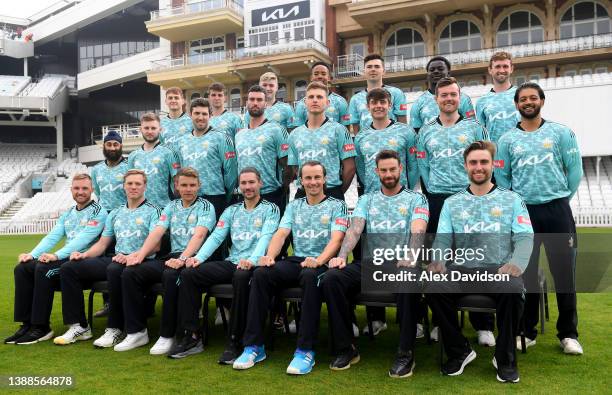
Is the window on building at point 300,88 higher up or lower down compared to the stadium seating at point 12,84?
lower down

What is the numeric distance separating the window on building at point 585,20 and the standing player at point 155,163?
24350 mm

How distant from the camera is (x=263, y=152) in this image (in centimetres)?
582

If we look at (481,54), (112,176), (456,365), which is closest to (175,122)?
(112,176)

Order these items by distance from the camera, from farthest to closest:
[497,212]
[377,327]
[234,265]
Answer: [377,327], [234,265], [497,212]

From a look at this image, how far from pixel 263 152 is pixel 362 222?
5.18 ft

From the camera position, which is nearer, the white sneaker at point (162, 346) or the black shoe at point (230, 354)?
the black shoe at point (230, 354)

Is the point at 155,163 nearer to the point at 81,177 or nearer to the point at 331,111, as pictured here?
the point at 81,177

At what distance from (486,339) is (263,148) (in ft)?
9.77

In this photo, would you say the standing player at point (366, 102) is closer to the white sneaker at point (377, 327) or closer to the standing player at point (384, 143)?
the standing player at point (384, 143)

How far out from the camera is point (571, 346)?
455 centimetres

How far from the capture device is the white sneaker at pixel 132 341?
198 inches

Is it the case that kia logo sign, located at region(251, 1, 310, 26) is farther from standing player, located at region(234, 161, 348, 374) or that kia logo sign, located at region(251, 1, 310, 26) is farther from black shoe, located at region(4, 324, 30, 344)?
black shoe, located at region(4, 324, 30, 344)

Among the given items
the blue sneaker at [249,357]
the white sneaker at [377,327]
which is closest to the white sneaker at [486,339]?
the white sneaker at [377,327]

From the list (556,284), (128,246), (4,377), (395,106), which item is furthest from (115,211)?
(556,284)
